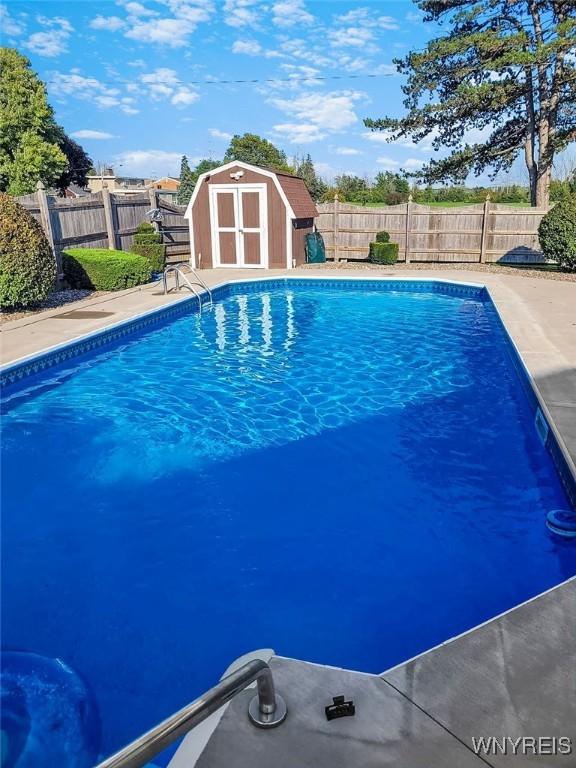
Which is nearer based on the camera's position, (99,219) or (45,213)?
(45,213)

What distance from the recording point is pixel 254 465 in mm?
5609

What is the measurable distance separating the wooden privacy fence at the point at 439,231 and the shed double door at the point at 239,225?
303 cm

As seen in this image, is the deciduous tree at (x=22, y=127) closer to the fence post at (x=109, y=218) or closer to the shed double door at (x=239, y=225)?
the fence post at (x=109, y=218)

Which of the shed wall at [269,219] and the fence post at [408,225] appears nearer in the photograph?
the shed wall at [269,219]

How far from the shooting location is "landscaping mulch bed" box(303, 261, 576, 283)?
15338mm

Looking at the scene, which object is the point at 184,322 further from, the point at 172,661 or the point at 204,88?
the point at 204,88

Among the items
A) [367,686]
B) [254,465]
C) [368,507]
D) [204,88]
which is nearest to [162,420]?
[254,465]

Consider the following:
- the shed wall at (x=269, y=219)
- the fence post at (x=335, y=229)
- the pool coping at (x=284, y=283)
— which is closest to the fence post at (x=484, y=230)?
the pool coping at (x=284, y=283)

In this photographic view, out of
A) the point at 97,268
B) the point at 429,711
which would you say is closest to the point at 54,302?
the point at 97,268

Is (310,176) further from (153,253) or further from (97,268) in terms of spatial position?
(97,268)

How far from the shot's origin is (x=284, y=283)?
16.0 m

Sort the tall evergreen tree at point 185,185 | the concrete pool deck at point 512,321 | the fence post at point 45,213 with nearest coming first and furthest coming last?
the concrete pool deck at point 512,321 → the fence post at point 45,213 → the tall evergreen tree at point 185,185

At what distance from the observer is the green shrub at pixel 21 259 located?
32.6 ft

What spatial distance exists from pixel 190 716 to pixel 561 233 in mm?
15635
